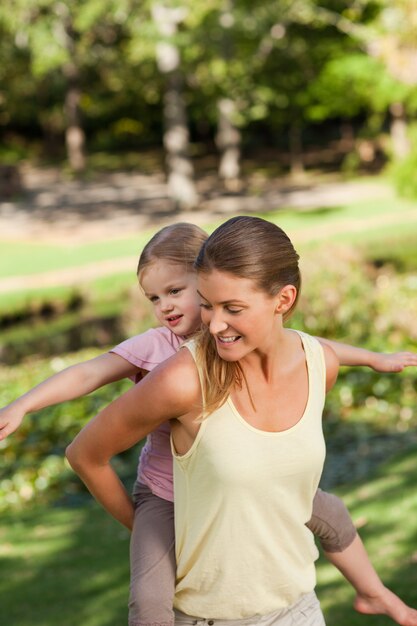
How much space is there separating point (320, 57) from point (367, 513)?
32494 millimetres

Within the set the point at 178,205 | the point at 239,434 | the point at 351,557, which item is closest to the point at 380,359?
the point at 351,557

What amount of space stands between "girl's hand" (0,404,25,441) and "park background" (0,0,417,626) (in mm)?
2522

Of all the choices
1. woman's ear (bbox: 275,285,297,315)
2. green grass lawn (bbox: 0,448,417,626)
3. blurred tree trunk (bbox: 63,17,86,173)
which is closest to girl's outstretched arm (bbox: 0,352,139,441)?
woman's ear (bbox: 275,285,297,315)

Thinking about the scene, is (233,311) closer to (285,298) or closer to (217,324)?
(217,324)

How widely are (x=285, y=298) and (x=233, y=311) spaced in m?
0.16

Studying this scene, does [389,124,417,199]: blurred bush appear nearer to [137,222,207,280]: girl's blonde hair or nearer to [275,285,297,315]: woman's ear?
[137,222,207,280]: girl's blonde hair

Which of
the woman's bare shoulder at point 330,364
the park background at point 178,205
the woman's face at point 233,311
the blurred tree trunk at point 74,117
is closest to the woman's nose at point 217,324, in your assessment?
the woman's face at point 233,311

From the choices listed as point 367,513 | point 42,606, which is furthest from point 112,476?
point 367,513

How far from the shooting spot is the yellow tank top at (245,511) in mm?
2363

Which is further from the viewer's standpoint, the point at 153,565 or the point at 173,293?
the point at 173,293

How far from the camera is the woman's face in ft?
7.70

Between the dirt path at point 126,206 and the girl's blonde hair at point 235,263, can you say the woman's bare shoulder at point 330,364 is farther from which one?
the dirt path at point 126,206

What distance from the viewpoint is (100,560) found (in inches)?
252

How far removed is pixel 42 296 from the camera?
20.2 m
